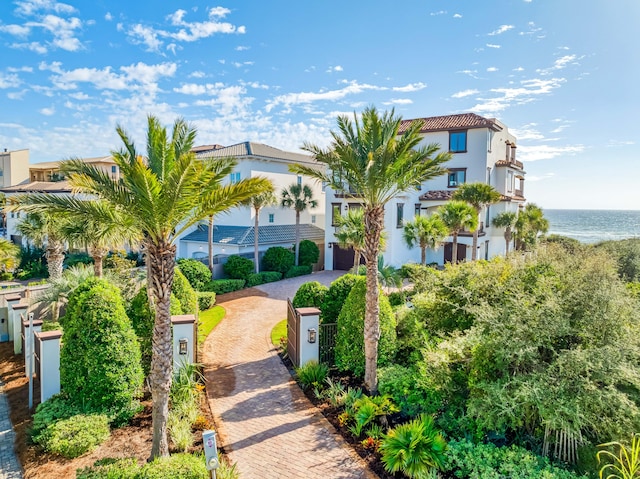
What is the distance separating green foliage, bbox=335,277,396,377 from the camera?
1211cm

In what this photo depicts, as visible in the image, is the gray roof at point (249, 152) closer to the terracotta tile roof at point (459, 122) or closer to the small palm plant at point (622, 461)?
the terracotta tile roof at point (459, 122)

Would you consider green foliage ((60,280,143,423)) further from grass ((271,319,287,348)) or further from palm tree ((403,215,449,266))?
palm tree ((403,215,449,266))

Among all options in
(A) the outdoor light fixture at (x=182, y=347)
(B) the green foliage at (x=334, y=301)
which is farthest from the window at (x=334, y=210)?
(A) the outdoor light fixture at (x=182, y=347)

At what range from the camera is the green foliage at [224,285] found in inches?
947

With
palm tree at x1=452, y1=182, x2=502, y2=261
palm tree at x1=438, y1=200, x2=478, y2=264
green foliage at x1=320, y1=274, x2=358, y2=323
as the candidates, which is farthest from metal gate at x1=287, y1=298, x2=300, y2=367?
palm tree at x1=452, y1=182, x2=502, y2=261

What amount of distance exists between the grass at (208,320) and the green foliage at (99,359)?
18.5 ft

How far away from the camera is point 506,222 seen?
110 feet

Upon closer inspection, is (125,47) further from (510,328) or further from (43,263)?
(43,263)

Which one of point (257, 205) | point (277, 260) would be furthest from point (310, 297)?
point (277, 260)

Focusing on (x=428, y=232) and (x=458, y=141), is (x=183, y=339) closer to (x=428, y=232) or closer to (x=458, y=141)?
(x=428, y=232)

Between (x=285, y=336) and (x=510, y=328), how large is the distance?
32.4 ft

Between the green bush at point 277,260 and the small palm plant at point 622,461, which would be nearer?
the small palm plant at point 622,461

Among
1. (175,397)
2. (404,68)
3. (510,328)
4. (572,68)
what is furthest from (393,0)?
(175,397)

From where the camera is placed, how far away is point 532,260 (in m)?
12.2
